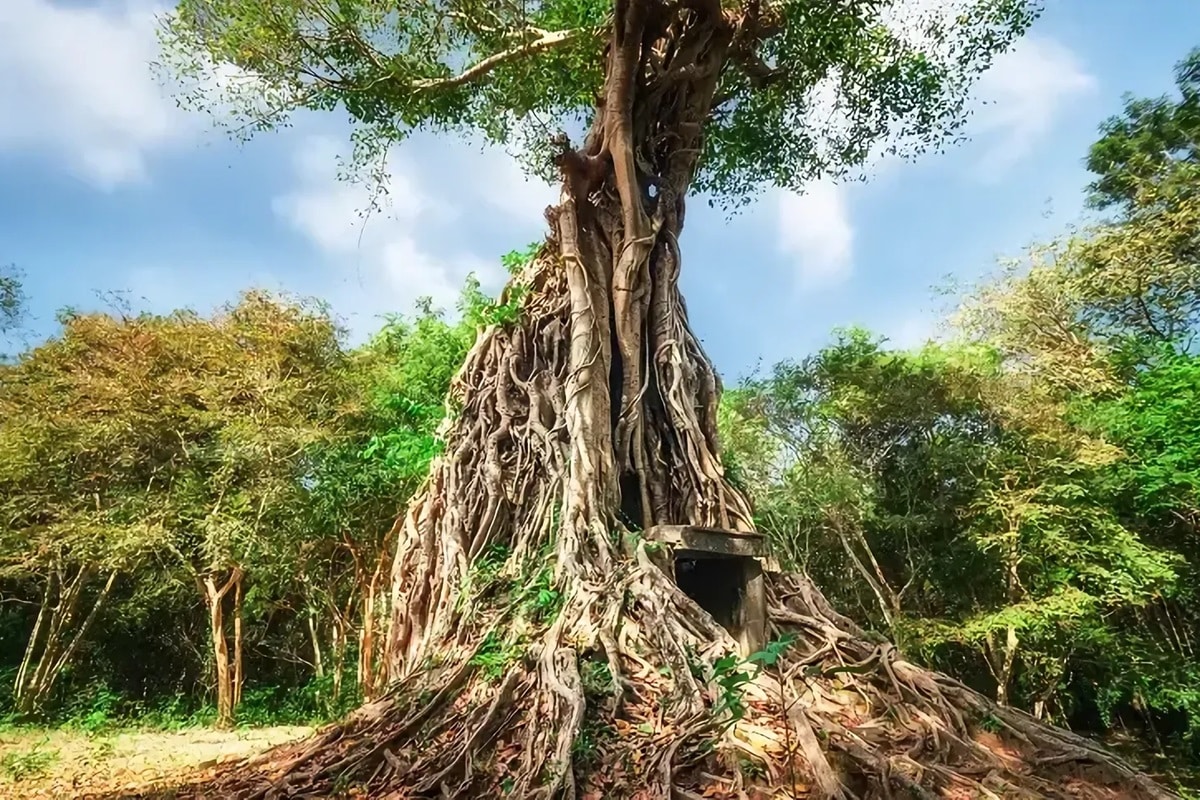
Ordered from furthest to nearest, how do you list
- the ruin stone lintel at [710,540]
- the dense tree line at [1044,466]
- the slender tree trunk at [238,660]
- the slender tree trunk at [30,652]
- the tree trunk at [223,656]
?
the slender tree trunk at [30,652]
the slender tree trunk at [238,660]
the tree trunk at [223,656]
the dense tree line at [1044,466]
the ruin stone lintel at [710,540]

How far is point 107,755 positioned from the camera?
18.9 ft

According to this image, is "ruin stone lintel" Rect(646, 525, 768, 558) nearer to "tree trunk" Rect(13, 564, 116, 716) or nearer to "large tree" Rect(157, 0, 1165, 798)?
"large tree" Rect(157, 0, 1165, 798)

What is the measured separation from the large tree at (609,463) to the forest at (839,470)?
1.76ft

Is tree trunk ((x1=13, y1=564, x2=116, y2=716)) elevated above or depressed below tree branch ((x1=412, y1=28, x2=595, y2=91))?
below

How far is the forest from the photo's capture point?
26.9 feet

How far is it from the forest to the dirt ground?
87 cm

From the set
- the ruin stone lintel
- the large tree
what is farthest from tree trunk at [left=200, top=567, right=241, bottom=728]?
the ruin stone lintel

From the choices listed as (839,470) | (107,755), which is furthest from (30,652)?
(839,470)

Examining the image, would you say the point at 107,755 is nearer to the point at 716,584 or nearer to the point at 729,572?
the point at 716,584

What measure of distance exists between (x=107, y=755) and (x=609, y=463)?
449 cm

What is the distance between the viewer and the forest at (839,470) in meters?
8.20

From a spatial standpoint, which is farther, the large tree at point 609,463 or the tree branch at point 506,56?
Result: the tree branch at point 506,56

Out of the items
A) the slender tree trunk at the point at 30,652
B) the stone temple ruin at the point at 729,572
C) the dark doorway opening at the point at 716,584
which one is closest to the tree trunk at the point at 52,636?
the slender tree trunk at the point at 30,652

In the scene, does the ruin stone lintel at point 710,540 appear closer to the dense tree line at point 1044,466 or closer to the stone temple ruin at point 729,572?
the stone temple ruin at point 729,572
